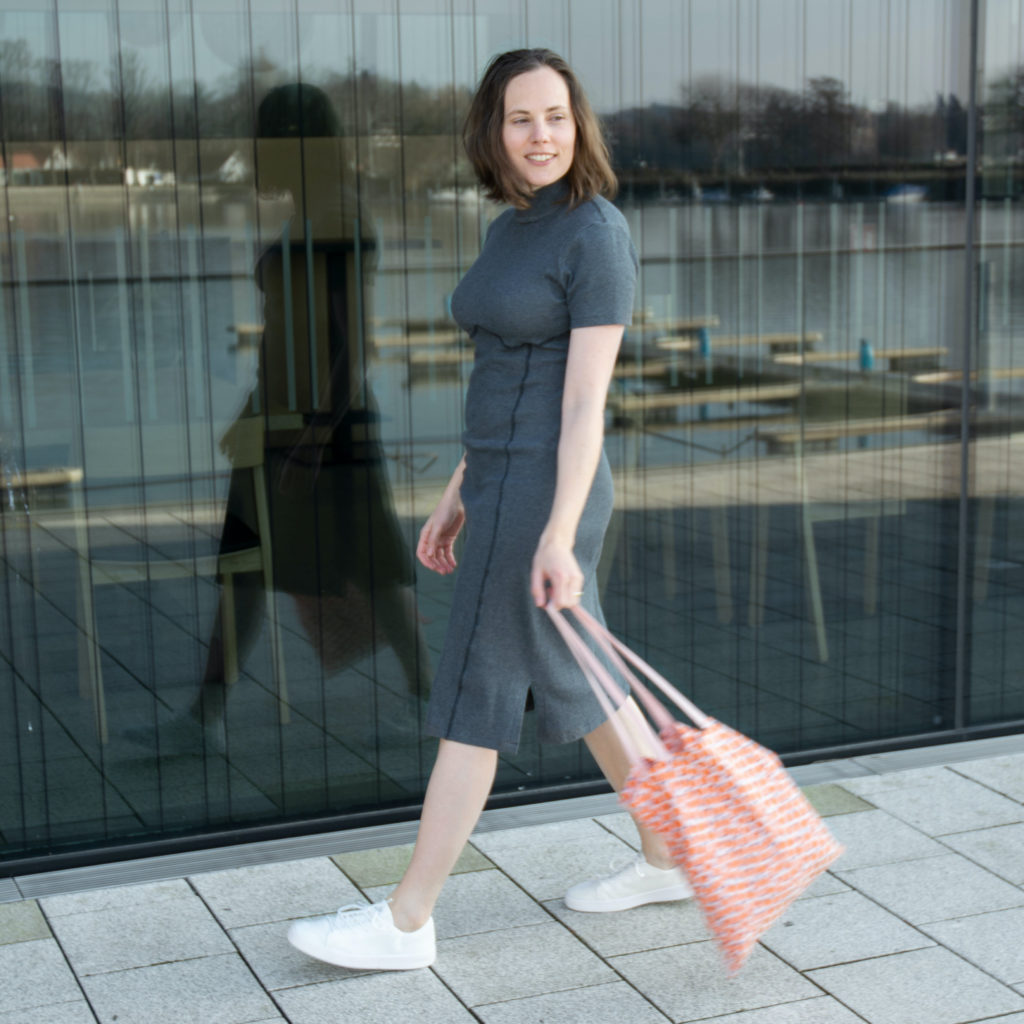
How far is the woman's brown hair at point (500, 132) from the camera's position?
3.02m

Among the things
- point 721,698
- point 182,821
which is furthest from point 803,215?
point 182,821

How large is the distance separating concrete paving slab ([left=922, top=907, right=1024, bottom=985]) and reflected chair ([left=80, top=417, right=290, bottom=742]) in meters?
1.73

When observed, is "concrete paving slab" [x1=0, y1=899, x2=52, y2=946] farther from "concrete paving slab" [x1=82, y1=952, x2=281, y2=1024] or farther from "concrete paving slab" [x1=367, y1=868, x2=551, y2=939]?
"concrete paving slab" [x1=367, y1=868, x2=551, y2=939]

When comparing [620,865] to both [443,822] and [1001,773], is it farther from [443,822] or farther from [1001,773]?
[1001,773]

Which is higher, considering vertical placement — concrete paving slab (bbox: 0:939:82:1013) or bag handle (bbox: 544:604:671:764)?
bag handle (bbox: 544:604:671:764)

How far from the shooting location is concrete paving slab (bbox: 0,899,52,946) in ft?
10.8

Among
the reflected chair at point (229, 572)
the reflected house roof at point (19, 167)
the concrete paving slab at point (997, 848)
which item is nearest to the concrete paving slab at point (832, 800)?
the concrete paving slab at point (997, 848)

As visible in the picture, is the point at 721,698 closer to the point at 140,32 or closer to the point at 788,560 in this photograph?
the point at 788,560

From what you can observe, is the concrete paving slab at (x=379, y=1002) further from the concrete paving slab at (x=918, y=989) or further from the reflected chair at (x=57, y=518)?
the reflected chair at (x=57, y=518)

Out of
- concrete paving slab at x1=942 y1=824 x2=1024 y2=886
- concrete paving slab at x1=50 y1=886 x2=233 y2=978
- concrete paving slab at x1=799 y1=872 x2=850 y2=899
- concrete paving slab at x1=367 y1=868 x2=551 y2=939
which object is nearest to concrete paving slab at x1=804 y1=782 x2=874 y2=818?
concrete paving slab at x1=942 y1=824 x2=1024 y2=886

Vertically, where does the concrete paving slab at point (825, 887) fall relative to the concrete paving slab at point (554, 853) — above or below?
below

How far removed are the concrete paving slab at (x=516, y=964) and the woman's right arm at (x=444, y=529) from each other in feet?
2.65

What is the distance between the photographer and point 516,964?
316 centimetres

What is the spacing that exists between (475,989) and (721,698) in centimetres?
164
